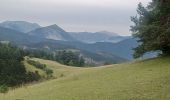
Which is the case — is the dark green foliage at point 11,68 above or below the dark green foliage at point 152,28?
below

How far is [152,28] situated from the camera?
45.2 meters

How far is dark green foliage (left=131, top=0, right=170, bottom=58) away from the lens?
142 ft

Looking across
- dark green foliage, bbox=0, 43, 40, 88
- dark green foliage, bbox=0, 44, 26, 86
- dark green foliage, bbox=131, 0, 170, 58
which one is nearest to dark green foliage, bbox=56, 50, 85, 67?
dark green foliage, bbox=0, 44, 26, 86

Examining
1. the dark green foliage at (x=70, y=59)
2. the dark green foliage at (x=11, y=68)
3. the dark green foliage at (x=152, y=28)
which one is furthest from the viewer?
the dark green foliage at (x=70, y=59)

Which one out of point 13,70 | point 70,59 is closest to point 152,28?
point 13,70

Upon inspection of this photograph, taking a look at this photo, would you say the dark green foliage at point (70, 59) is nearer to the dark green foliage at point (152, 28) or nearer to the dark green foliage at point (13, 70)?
the dark green foliage at point (13, 70)

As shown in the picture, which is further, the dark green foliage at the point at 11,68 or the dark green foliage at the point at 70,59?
the dark green foliage at the point at 70,59

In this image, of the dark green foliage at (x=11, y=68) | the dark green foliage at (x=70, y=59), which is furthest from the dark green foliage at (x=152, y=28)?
the dark green foliage at (x=70, y=59)

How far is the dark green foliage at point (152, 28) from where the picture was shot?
43281mm

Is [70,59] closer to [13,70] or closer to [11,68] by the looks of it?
[13,70]

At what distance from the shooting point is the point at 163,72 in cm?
3353

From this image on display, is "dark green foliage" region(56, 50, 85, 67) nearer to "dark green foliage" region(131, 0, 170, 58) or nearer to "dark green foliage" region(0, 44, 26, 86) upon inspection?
"dark green foliage" region(0, 44, 26, 86)

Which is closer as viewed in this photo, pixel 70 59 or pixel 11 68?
pixel 11 68

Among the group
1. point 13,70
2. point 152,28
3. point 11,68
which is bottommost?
point 13,70
